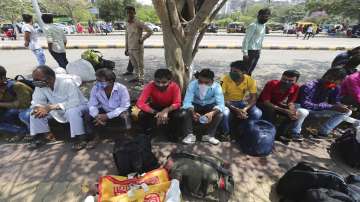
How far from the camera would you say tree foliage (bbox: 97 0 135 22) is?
108 feet

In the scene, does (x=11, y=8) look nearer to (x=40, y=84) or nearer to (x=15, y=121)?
(x=15, y=121)

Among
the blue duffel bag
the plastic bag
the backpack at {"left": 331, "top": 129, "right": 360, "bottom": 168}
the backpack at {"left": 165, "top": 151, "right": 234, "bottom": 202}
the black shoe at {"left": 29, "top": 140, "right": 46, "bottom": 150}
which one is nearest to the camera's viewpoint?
the backpack at {"left": 165, "top": 151, "right": 234, "bottom": 202}

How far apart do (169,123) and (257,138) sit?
133 cm

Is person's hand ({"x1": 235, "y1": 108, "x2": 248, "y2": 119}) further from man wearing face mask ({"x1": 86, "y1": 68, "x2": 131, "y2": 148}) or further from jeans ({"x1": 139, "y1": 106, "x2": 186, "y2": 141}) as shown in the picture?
man wearing face mask ({"x1": 86, "y1": 68, "x2": 131, "y2": 148})

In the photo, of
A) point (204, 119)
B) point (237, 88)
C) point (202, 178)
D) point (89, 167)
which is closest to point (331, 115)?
point (237, 88)

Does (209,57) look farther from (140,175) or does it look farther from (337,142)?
(140,175)

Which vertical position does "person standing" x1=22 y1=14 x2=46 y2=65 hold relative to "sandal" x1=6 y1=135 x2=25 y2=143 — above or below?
above

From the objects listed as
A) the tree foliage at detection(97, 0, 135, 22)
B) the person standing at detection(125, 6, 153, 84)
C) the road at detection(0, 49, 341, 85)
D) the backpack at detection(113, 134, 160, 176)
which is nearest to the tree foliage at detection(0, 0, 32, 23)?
the tree foliage at detection(97, 0, 135, 22)

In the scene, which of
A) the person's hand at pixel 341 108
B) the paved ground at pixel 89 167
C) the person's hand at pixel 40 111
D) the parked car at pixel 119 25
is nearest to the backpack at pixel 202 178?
the paved ground at pixel 89 167

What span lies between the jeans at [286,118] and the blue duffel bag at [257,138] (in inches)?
13.9

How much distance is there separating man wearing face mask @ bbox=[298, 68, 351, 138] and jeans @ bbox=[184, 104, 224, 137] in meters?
1.45

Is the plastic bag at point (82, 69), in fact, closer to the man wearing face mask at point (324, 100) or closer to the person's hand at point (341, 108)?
the man wearing face mask at point (324, 100)

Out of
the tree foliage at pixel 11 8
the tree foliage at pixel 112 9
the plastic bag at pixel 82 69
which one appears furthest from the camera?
the tree foliage at pixel 112 9

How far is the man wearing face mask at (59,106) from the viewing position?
3.29 metres
